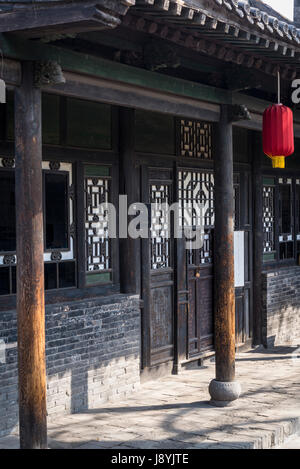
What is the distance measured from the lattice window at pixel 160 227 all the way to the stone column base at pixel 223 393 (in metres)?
1.88

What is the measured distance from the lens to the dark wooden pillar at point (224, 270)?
7.44 m

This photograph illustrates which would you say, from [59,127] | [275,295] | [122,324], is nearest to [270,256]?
[275,295]

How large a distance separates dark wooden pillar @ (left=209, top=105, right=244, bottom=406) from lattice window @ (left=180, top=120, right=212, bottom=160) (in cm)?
164

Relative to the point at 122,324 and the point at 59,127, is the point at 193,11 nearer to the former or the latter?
the point at 59,127

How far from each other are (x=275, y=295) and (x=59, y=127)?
5.21m

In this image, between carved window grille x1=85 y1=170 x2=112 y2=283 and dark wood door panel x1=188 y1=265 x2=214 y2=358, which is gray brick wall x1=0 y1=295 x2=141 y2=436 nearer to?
carved window grille x1=85 y1=170 x2=112 y2=283

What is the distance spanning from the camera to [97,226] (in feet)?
25.7

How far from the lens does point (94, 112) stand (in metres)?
7.71

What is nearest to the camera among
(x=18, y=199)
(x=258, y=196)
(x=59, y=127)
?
(x=18, y=199)

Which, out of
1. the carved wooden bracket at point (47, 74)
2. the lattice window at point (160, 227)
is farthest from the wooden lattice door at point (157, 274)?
the carved wooden bracket at point (47, 74)

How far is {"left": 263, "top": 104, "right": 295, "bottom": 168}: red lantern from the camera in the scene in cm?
737

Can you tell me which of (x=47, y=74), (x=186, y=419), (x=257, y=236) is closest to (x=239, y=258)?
(x=257, y=236)

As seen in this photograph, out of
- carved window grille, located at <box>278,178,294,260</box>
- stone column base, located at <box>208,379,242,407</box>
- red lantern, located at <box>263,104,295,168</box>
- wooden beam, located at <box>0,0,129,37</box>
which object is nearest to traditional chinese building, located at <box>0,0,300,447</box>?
wooden beam, located at <box>0,0,129,37</box>

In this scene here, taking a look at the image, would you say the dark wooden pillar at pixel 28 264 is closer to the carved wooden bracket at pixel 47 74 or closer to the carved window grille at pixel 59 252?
the carved wooden bracket at pixel 47 74
